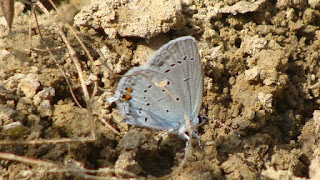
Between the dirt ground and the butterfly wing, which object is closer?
the dirt ground

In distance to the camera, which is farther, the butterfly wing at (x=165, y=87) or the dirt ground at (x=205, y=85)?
the butterfly wing at (x=165, y=87)

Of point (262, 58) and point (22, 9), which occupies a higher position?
point (22, 9)

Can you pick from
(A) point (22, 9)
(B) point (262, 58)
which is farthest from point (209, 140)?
(A) point (22, 9)

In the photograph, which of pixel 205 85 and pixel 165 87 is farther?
pixel 205 85

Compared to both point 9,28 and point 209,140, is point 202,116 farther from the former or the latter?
point 9,28
